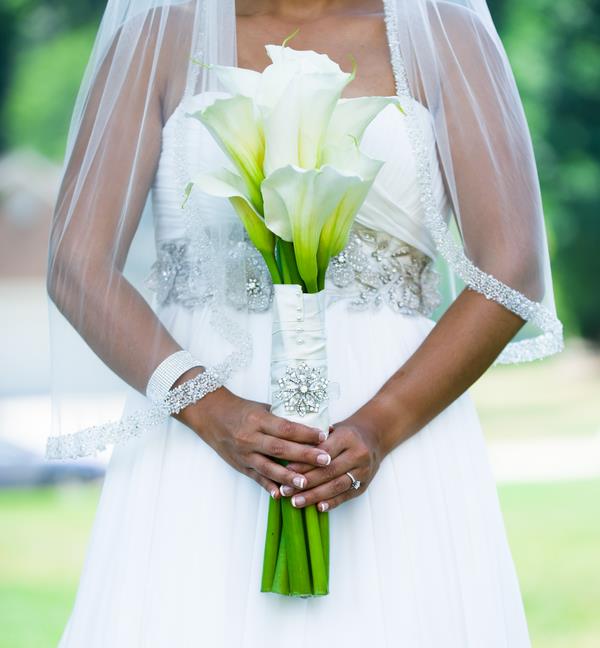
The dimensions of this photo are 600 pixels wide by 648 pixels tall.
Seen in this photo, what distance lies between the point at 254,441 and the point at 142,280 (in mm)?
589

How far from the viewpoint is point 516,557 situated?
26.6ft

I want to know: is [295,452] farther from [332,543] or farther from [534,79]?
[534,79]

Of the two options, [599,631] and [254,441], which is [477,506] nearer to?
[254,441]

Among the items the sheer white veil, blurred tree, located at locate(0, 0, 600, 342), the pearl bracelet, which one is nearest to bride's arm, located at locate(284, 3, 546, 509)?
the sheer white veil

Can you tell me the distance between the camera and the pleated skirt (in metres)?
2.07

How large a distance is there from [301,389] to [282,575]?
31 centimetres

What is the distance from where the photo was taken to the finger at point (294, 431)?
194 centimetres

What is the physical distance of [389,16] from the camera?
242 cm

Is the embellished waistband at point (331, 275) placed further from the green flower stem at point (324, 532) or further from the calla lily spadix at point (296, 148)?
the green flower stem at point (324, 532)

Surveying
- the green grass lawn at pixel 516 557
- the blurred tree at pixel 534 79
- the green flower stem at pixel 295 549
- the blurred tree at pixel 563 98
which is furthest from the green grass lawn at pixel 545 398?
the green flower stem at pixel 295 549

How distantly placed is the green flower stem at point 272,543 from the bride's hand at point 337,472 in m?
0.05

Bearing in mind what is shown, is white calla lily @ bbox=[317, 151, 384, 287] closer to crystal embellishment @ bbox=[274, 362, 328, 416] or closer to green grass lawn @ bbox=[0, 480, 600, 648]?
crystal embellishment @ bbox=[274, 362, 328, 416]

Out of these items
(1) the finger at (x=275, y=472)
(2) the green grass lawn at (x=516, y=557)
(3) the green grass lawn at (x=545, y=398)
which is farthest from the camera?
(3) the green grass lawn at (x=545, y=398)

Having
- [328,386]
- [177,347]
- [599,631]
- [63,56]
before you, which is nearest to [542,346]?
[328,386]
